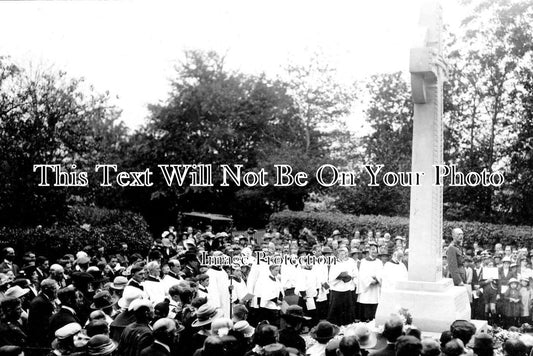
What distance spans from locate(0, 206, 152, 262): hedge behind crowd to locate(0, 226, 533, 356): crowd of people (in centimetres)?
59

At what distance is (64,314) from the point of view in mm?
6758

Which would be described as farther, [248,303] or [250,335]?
[248,303]

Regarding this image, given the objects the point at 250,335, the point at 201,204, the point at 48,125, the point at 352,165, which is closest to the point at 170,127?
the point at 201,204

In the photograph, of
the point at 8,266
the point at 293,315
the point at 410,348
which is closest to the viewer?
the point at 410,348

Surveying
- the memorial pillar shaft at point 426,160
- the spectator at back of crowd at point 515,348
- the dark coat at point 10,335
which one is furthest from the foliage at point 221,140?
the spectator at back of crowd at point 515,348

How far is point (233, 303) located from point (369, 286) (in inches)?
115

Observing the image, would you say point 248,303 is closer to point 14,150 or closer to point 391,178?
point 14,150

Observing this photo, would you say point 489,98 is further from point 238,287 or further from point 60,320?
point 60,320

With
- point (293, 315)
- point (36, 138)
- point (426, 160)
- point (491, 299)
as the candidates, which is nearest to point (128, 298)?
point (293, 315)

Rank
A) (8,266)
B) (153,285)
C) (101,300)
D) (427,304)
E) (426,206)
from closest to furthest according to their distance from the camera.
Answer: (101,300), (427,304), (426,206), (153,285), (8,266)

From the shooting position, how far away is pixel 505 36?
23812 millimetres

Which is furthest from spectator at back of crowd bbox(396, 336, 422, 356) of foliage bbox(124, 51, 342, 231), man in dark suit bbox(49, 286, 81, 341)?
foliage bbox(124, 51, 342, 231)

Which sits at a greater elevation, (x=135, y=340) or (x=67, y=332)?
(x=67, y=332)

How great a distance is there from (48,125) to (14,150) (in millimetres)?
→ 1333
